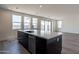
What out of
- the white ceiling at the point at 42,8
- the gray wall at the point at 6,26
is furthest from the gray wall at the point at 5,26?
the white ceiling at the point at 42,8

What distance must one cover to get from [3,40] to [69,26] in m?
7.14

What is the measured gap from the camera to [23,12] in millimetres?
4891

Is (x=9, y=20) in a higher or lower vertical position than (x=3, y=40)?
higher

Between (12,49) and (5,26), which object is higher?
(5,26)

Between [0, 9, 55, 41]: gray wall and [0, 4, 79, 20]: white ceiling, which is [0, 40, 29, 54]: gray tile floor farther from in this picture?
[0, 4, 79, 20]: white ceiling

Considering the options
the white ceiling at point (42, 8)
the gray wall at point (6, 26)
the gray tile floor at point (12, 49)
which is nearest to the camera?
the white ceiling at point (42, 8)

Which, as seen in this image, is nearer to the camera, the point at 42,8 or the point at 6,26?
the point at 42,8

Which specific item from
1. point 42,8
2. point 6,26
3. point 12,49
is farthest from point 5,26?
point 42,8

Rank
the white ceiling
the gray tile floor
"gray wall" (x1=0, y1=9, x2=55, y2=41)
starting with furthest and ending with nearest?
"gray wall" (x1=0, y1=9, x2=55, y2=41) → the gray tile floor → the white ceiling

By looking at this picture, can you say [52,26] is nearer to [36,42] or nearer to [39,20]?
[39,20]

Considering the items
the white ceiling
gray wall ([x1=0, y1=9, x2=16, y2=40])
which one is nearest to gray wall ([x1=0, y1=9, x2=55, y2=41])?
gray wall ([x1=0, y1=9, x2=16, y2=40])

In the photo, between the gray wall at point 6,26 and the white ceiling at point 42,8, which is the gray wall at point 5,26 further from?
the white ceiling at point 42,8

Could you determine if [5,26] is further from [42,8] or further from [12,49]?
[42,8]
